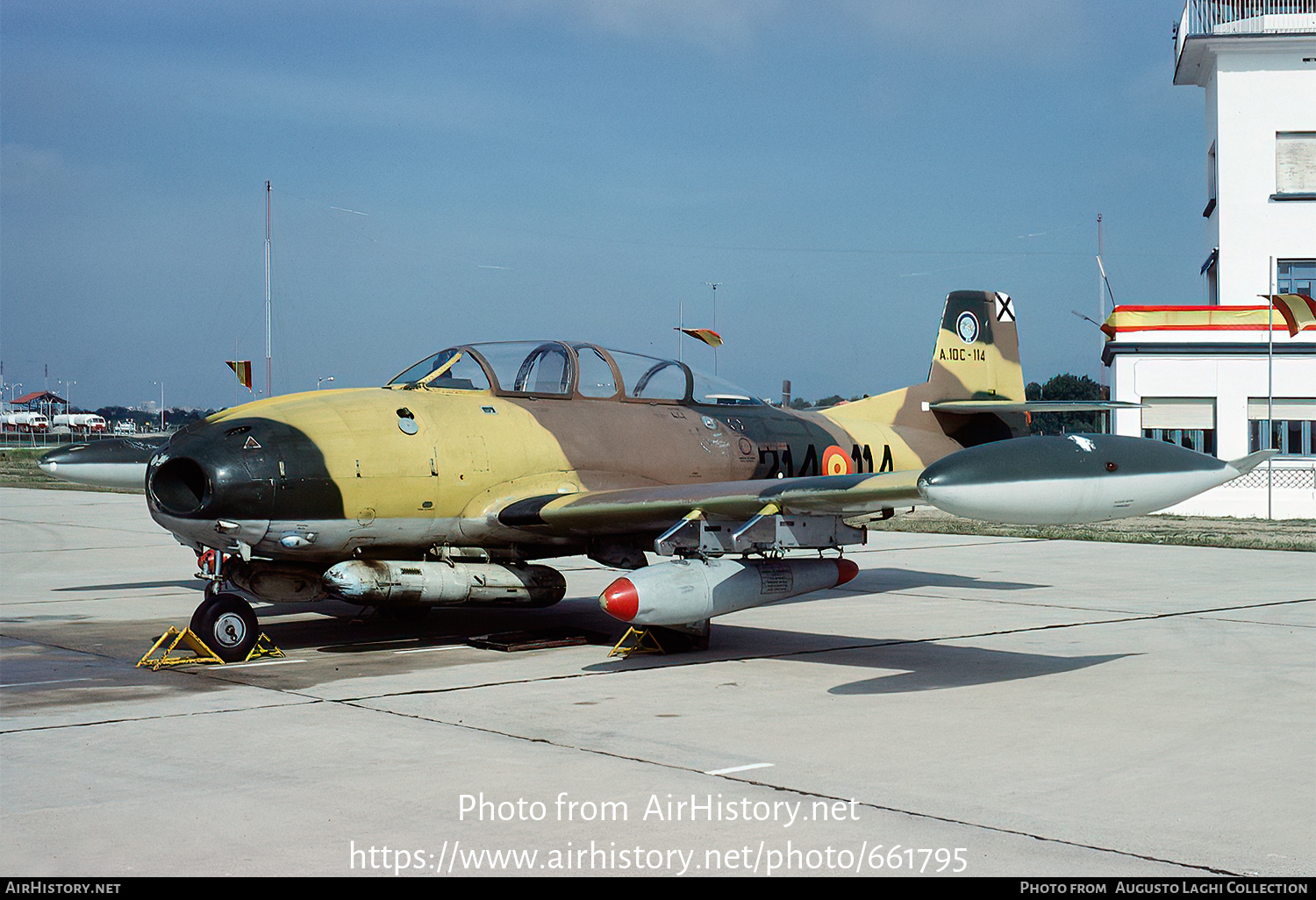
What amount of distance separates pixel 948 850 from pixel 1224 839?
1.07m

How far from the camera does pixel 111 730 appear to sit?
652cm

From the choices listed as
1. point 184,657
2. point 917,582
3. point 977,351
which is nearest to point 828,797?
point 184,657

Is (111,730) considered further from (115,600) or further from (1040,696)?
(115,600)

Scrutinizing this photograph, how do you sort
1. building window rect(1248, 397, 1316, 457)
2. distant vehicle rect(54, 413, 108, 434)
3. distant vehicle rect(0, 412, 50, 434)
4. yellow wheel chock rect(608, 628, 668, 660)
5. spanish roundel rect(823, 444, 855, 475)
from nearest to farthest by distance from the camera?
yellow wheel chock rect(608, 628, 668, 660) < spanish roundel rect(823, 444, 855, 475) < building window rect(1248, 397, 1316, 457) < distant vehicle rect(54, 413, 108, 434) < distant vehicle rect(0, 412, 50, 434)

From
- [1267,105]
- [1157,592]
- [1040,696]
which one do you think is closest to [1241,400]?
[1267,105]

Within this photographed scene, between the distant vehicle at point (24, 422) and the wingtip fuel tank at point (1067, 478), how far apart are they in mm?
124071

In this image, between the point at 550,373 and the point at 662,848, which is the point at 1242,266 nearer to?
the point at 550,373

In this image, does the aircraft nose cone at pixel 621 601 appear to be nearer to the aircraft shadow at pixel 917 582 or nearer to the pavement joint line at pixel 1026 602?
the pavement joint line at pixel 1026 602

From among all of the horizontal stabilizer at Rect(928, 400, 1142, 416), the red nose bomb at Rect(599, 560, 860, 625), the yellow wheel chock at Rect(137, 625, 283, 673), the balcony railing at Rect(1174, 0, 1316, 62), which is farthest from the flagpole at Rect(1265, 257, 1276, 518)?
the yellow wheel chock at Rect(137, 625, 283, 673)

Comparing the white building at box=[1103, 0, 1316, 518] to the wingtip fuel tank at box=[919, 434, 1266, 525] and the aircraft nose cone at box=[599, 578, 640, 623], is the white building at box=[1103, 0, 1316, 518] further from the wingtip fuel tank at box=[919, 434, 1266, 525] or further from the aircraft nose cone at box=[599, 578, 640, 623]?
the aircraft nose cone at box=[599, 578, 640, 623]

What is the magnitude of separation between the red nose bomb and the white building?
82.0 ft

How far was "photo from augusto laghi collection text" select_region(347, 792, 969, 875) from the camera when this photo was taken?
431cm

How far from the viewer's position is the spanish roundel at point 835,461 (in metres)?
12.2

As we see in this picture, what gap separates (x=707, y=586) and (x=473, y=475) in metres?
2.07
